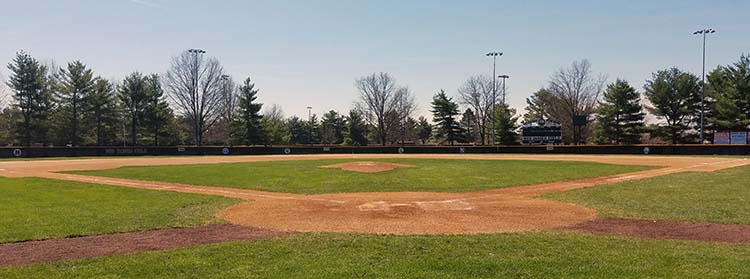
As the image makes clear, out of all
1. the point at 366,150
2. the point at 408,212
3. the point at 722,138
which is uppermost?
the point at 722,138

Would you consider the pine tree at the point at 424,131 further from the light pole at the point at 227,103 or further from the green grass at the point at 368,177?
the green grass at the point at 368,177

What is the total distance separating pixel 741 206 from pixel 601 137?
60.1m

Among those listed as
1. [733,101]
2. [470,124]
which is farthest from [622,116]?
[470,124]

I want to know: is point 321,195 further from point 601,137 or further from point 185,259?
point 601,137

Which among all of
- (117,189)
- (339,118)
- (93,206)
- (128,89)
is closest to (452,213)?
(93,206)

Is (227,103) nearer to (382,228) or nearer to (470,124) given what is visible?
(470,124)

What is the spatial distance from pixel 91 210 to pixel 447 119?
73.2 metres

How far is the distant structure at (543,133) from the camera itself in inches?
2125

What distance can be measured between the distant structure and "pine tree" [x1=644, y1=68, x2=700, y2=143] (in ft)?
74.7

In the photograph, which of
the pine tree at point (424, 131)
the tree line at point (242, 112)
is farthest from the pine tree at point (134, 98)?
the pine tree at point (424, 131)

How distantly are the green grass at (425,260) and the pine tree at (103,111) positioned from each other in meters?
73.0

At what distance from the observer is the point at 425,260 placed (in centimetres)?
817

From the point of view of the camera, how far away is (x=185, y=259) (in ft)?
27.2

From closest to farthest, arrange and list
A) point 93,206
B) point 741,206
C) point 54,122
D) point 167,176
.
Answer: point 741,206, point 93,206, point 167,176, point 54,122
